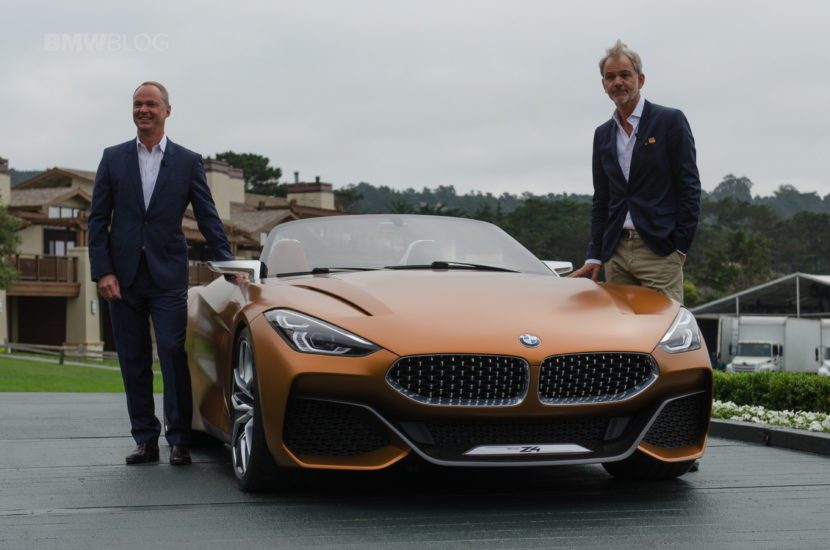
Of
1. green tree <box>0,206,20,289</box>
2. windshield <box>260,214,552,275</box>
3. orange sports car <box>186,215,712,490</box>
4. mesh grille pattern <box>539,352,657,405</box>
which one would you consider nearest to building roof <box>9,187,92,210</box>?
green tree <box>0,206,20,289</box>

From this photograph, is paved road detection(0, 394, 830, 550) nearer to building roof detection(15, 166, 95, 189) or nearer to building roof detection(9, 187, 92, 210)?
building roof detection(9, 187, 92, 210)

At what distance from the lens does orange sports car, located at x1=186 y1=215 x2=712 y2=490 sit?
480 cm

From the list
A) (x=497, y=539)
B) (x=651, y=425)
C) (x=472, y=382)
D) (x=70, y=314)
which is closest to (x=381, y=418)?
Answer: (x=472, y=382)

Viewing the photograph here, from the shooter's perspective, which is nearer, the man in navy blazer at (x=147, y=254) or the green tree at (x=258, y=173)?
the man in navy blazer at (x=147, y=254)

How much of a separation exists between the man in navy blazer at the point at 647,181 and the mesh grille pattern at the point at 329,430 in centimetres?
235

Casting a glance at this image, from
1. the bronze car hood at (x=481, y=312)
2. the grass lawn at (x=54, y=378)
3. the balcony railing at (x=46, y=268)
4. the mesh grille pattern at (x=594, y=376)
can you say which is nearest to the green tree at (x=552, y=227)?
the balcony railing at (x=46, y=268)

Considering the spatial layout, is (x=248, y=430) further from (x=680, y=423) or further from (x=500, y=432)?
(x=680, y=423)

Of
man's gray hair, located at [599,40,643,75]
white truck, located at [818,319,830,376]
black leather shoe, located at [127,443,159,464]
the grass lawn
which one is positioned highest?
man's gray hair, located at [599,40,643,75]

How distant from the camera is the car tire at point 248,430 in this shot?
16.8 ft

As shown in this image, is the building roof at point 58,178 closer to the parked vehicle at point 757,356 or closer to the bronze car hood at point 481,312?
the parked vehicle at point 757,356

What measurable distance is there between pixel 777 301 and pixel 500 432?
66.9m

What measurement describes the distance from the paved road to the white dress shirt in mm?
1469

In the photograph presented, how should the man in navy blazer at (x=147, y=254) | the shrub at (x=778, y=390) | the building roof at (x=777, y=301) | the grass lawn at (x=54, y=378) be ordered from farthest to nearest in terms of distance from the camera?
the building roof at (x=777, y=301) → the grass lawn at (x=54, y=378) → the shrub at (x=778, y=390) → the man in navy blazer at (x=147, y=254)

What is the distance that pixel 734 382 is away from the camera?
11.1 metres
